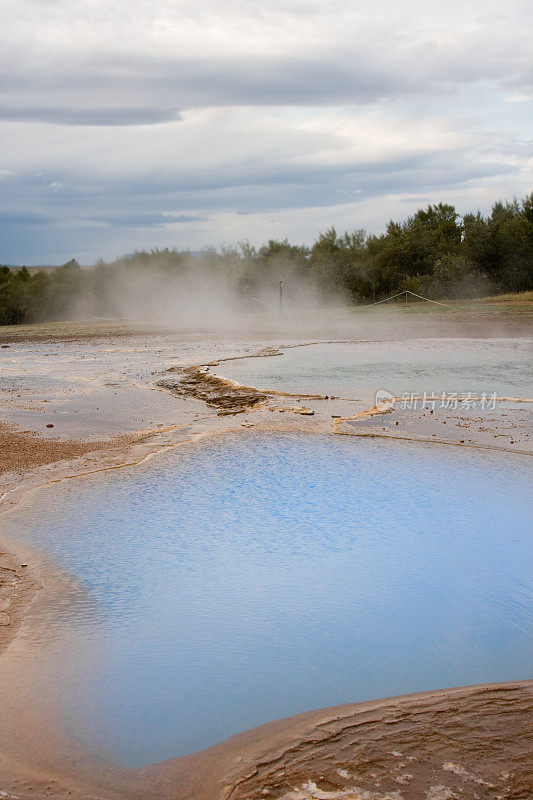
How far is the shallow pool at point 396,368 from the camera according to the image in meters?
10.8

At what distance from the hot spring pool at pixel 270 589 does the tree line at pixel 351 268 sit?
2818 centimetres

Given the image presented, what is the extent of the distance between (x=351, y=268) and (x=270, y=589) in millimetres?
37103

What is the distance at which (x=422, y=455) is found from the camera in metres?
6.88

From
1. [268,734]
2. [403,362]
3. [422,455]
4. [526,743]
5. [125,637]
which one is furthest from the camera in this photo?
[403,362]

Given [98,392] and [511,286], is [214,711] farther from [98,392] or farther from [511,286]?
[511,286]

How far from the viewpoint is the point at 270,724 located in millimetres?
2820

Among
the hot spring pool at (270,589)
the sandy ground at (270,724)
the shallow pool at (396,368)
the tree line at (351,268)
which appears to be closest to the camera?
the sandy ground at (270,724)

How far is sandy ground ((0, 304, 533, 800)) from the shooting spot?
2.41m

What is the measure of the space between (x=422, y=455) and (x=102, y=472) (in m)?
2.69

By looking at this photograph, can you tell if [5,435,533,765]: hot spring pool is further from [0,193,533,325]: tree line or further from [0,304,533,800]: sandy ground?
[0,193,533,325]: tree line

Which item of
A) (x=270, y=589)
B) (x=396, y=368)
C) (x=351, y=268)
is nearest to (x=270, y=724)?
(x=270, y=589)

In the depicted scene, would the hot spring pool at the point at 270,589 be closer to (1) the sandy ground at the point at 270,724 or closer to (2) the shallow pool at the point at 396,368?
(1) the sandy ground at the point at 270,724

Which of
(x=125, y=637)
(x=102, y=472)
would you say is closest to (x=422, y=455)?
(x=102, y=472)

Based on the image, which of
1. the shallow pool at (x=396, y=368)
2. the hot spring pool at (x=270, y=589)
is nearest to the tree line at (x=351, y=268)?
the shallow pool at (x=396, y=368)
